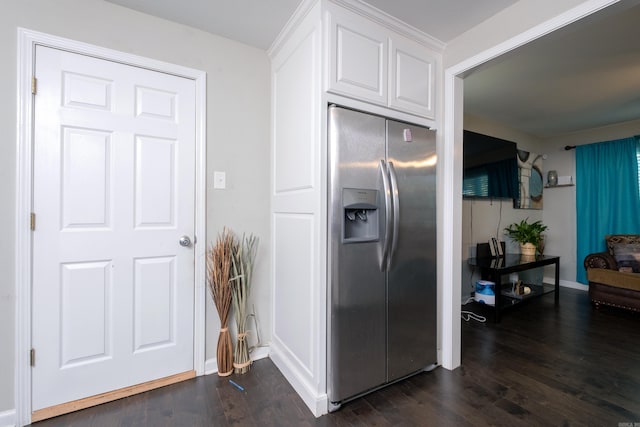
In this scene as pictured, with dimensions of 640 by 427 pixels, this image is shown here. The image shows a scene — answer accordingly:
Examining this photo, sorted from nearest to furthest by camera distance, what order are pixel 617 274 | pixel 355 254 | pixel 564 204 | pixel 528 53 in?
pixel 355 254, pixel 528 53, pixel 617 274, pixel 564 204

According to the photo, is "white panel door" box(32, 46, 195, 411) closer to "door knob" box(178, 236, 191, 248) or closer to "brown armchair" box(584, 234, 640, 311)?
"door knob" box(178, 236, 191, 248)

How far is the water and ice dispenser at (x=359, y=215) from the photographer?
5.24ft

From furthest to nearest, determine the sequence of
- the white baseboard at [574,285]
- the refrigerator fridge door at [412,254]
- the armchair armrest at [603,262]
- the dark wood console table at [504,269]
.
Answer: the white baseboard at [574,285]
the armchair armrest at [603,262]
the dark wood console table at [504,269]
the refrigerator fridge door at [412,254]

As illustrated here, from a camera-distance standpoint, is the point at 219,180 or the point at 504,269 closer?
the point at 219,180

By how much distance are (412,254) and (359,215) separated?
19.1 inches

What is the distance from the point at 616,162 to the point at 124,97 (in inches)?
229

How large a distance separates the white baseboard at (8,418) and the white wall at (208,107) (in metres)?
0.02

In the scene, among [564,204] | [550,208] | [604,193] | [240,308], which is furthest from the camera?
[550,208]

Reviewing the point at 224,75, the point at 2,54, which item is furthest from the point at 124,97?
the point at 224,75

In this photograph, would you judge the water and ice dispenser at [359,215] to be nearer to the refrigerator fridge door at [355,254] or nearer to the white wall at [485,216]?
the refrigerator fridge door at [355,254]

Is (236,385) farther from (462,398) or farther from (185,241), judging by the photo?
(462,398)

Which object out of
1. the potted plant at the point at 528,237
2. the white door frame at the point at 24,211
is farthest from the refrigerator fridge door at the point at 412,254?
the potted plant at the point at 528,237

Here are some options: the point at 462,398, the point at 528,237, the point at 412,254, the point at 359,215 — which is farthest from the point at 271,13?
the point at 528,237

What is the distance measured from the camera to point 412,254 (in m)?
1.86
